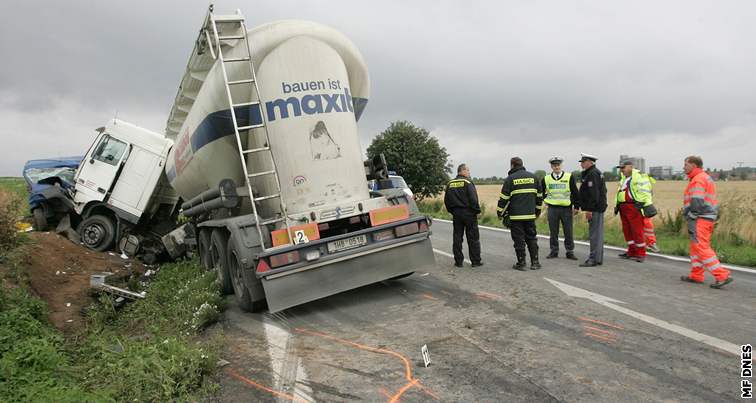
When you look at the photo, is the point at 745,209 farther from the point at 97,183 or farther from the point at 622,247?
the point at 97,183

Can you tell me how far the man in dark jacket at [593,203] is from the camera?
774cm

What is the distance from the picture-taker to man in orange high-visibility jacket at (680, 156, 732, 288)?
6.16 meters

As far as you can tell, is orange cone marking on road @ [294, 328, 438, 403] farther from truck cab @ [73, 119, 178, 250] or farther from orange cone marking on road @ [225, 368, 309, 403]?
truck cab @ [73, 119, 178, 250]

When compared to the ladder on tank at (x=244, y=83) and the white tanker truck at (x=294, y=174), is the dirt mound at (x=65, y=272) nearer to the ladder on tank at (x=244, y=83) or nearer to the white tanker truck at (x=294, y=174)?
the white tanker truck at (x=294, y=174)

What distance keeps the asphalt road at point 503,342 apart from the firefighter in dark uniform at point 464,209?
39.2 inches

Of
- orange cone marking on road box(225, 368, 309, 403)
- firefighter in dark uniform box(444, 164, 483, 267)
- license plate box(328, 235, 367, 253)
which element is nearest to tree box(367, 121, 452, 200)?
firefighter in dark uniform box(444, 164, 483, 267)

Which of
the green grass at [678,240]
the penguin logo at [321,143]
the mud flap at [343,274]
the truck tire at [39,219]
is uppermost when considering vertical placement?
the penguin logo at [321,143]

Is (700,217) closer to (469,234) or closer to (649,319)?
(649,319)

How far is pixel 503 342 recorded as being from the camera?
4238 millimetres

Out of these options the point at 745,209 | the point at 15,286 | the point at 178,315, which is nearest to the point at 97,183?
the point at 15,286

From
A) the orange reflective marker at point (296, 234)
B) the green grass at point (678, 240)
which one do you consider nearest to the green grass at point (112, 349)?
the orange reflective marker at point (296, 234)

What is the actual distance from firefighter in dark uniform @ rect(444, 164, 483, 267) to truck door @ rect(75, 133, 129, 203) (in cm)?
786

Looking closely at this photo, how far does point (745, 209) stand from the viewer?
10.6 m

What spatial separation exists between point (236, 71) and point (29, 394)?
390 cm
